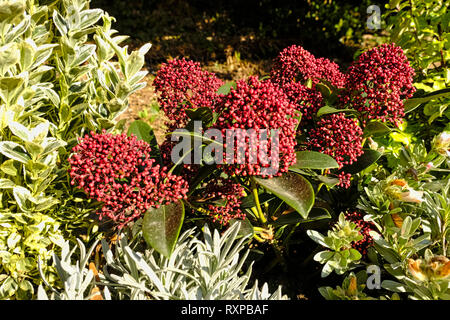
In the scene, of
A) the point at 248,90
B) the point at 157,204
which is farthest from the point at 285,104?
the point at 157,204

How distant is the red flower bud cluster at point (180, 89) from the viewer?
1696mm

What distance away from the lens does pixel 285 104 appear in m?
1.42

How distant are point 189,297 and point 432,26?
7.04ft

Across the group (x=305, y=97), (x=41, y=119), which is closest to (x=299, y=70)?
(x=305, y=97)

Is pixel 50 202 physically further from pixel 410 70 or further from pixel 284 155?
pixel 410 70

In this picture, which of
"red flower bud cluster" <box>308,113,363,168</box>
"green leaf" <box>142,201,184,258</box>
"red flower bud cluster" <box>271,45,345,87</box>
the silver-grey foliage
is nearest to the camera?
"green leaf" <box>142,201,184,258</box>

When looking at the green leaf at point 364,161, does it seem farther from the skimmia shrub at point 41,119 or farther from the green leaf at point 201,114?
the skimmia shrub at point 41,119

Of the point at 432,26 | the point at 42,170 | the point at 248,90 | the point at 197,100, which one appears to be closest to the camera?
the point at 248,90

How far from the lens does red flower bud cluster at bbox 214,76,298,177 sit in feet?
4.44

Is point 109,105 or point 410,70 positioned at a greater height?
point 410,70

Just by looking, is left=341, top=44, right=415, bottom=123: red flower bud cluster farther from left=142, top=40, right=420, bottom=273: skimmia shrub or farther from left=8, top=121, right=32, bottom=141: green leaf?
left=8, top=121, right=32, bottom=141: green leaf

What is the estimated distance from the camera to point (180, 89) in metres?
1.70

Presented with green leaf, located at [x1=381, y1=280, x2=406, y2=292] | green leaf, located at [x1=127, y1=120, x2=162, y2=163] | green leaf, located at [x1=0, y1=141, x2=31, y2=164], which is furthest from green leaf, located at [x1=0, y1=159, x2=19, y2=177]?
green leaf, located at [x1=381, y1=280, x2=406, y2=292]

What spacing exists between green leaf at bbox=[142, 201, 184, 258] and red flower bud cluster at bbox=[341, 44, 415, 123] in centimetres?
88
